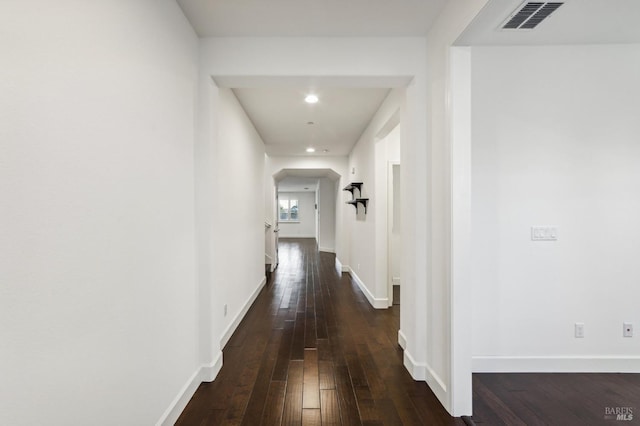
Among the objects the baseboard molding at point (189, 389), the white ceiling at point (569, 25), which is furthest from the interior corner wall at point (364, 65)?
the baseboard molding at point (189, 389)

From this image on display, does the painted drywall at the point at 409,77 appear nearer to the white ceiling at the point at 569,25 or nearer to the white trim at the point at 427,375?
the white trim at the point at 427,375

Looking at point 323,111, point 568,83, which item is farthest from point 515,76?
point 323,111

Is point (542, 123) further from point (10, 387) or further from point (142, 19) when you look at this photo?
point (10, 387)

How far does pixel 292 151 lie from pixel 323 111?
8.47 feet

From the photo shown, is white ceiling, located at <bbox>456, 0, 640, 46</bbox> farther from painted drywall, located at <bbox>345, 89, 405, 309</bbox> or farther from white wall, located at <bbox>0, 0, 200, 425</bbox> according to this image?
white wall, located at <bbox>0, 0, 200, 425</bbox>

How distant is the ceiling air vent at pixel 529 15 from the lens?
1707mm

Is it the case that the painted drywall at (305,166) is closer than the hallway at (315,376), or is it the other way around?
the hallway at (315,376)

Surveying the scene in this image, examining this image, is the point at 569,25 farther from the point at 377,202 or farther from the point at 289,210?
the point at 289,210

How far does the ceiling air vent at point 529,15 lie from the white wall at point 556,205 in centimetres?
56

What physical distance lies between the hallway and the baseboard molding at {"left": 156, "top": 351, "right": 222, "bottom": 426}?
0.15 ft

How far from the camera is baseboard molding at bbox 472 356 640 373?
96.8 inches

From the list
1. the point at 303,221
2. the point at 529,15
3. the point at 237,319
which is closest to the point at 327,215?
the point at 303,221

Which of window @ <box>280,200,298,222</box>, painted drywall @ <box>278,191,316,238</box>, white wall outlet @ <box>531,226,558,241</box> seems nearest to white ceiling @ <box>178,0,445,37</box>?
white wall outlet @ <box>531,226,558,241</box>

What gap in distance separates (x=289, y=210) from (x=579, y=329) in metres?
13.8
